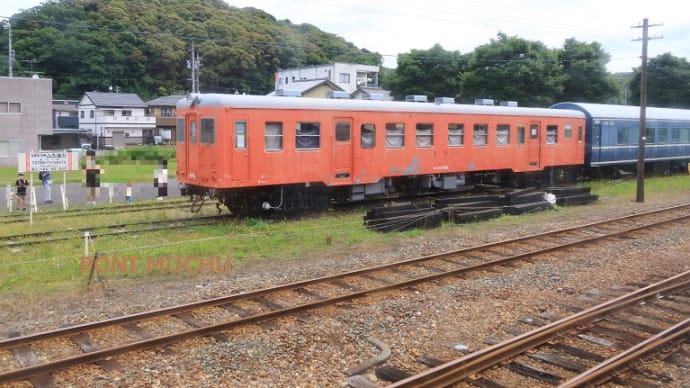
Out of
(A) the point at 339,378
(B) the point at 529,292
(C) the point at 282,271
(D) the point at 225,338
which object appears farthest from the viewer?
(C) the point at 282,271

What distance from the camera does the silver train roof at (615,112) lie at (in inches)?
917

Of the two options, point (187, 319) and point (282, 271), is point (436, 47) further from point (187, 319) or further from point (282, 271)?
point (187, 319)

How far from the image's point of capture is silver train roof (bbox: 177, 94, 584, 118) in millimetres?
13312

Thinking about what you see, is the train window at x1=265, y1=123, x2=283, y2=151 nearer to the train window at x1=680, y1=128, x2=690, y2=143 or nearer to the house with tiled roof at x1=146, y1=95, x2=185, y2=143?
the train window at x1=680, y1=128, x2=690, y2=143

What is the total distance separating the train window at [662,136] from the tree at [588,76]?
10.9 metres

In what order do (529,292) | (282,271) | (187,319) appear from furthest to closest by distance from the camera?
(282,271), (529,292), (187,319)

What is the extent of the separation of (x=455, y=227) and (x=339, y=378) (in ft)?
28.0

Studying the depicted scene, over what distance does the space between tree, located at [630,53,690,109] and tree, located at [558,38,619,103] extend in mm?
6998

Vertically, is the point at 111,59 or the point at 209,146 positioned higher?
the point at 111,59

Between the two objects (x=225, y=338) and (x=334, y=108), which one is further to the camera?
(x=334, y=108)

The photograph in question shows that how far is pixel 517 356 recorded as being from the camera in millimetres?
6074

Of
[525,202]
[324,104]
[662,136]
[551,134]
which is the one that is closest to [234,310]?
[324,104]

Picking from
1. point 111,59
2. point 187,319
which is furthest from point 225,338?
point 111,59

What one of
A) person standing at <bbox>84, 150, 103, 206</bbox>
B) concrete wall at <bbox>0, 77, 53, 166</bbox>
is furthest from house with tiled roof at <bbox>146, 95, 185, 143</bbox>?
person standing at <bbox>84, 150, 103, 206</bbox>
